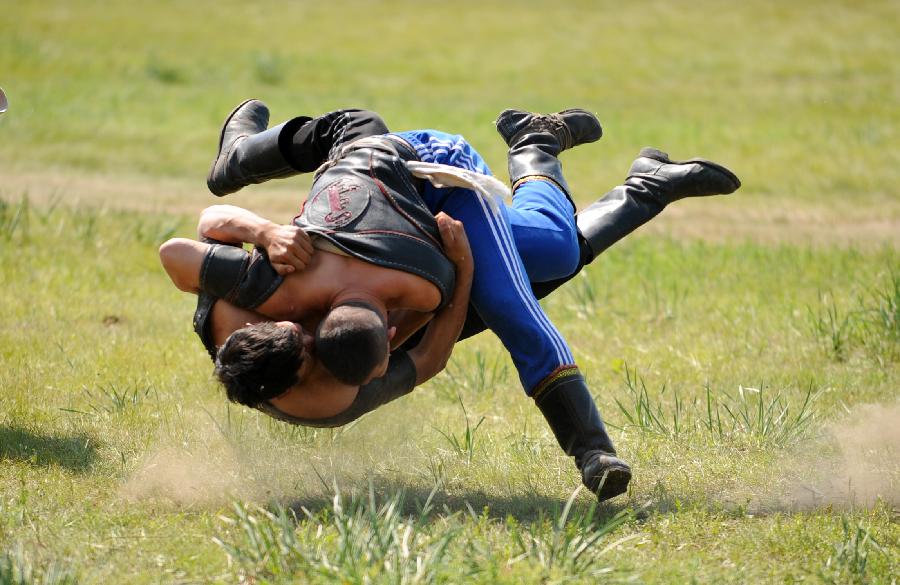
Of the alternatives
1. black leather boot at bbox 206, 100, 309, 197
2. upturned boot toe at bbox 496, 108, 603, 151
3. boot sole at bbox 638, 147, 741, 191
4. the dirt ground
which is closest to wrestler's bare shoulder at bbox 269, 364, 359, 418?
black leather boot at bbox 206, 100, 309, 197

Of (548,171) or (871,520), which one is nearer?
(871,520)

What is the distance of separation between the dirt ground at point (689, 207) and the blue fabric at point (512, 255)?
4.58 m

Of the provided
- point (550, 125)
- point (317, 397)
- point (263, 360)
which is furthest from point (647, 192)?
point (263, 360)

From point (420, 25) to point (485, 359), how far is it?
1493 cm

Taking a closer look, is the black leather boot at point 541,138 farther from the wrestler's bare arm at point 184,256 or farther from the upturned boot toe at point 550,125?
the wrestler's bare arm at point 184,256

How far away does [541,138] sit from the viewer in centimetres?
535

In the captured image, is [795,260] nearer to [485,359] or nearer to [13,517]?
[485,359]

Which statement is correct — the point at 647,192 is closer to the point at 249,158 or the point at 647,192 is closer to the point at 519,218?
the point at 519,218

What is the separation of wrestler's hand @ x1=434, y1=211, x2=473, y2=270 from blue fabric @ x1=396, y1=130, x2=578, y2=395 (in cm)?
9

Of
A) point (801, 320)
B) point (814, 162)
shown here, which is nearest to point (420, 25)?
point (814, 162)

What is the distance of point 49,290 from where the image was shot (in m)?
7.20

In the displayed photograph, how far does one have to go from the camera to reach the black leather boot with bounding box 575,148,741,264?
17.2ft

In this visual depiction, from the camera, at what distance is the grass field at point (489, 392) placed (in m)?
3.89

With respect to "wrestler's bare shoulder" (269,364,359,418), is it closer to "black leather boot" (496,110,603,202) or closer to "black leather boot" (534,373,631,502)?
"black leather boot" (534,373,631,502)
